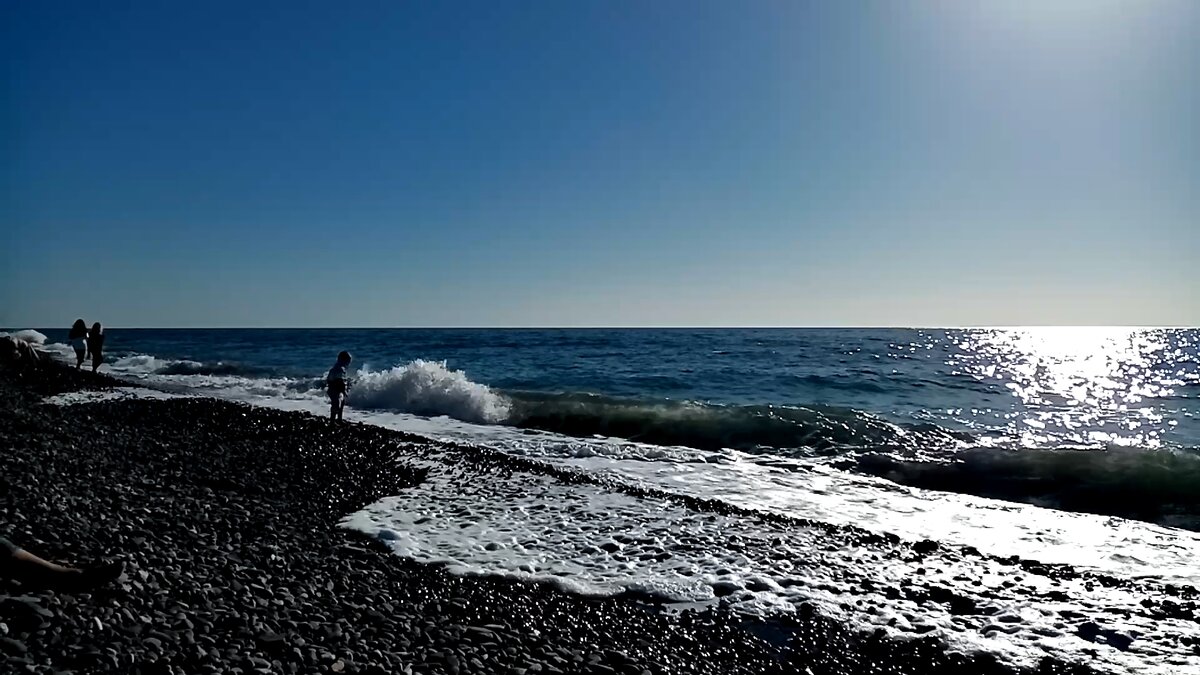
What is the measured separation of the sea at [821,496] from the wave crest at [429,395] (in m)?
0.12

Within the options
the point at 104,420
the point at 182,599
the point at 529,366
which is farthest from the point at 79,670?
the point at 529,366

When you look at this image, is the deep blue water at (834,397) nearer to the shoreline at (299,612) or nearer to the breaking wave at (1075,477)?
the breaking wave at (1075,477)

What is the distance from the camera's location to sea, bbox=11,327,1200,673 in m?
7.84

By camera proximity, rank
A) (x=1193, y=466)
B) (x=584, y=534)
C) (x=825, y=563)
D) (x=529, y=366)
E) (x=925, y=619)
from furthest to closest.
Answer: (x=529, y=366) < (x=1193, y=466) < (x=584, y=534) < (x=825, y=563) < (x=925, y=619)

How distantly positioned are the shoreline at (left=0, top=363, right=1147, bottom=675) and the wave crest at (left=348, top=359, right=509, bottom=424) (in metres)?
14.5

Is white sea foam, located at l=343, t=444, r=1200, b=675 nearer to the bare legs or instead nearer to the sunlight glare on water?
the bare legs

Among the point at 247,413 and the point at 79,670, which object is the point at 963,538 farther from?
the point at 247,413

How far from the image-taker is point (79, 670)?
14.5ft

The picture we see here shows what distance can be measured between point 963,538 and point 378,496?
9.71m

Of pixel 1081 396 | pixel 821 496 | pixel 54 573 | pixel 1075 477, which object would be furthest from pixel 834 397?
pixel 54 573

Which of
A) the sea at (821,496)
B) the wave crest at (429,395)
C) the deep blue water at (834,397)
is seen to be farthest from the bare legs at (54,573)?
the wave crest at (429,395)

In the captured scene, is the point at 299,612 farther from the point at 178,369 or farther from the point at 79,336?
the point at 178,369

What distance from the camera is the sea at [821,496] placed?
7840 mm

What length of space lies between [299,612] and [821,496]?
10497 mm
